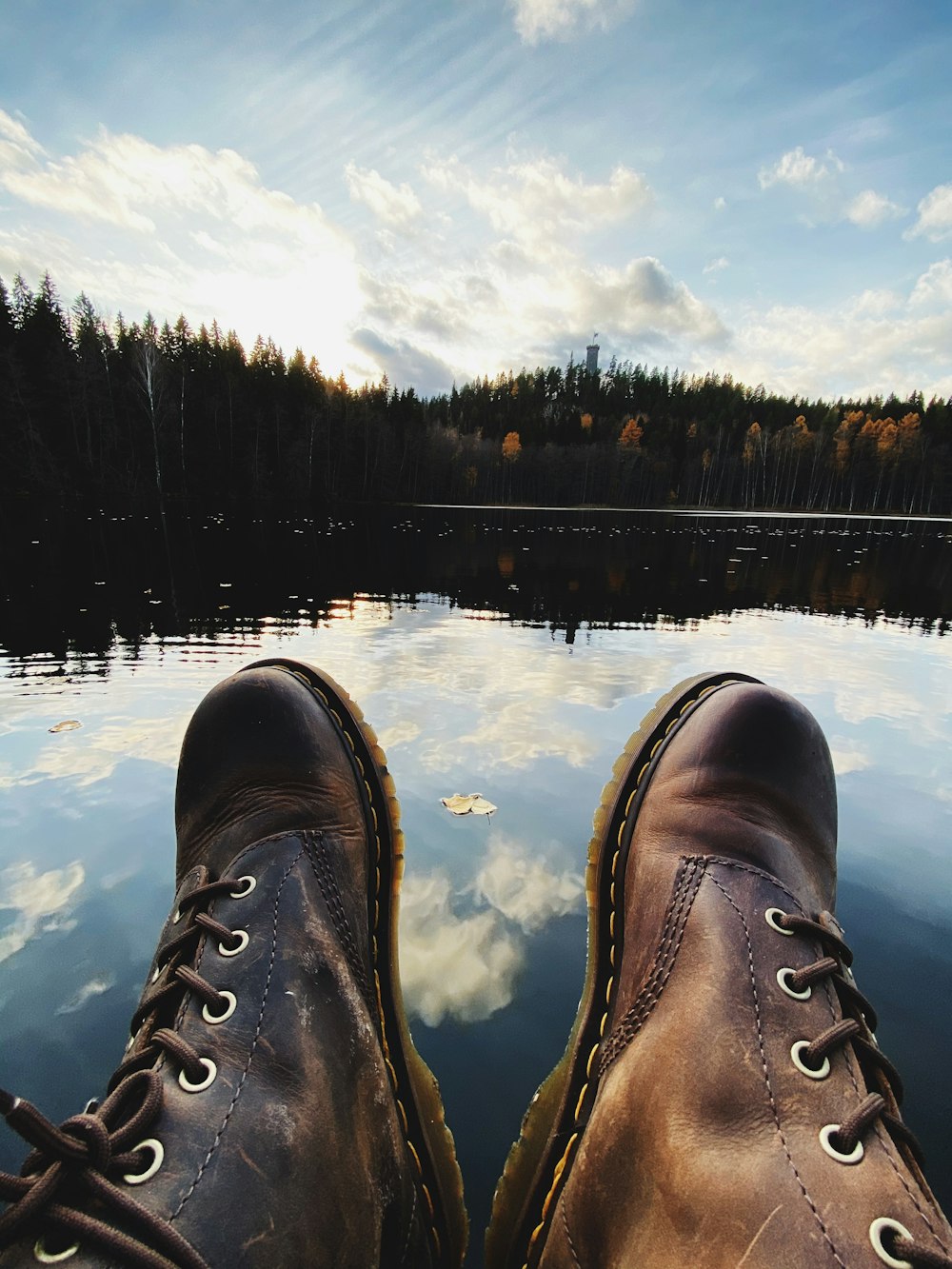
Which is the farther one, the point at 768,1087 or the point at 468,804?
the point at 468,804

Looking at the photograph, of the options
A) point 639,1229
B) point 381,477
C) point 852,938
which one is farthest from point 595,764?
point 381,477

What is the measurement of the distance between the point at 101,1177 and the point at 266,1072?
9.8 inches

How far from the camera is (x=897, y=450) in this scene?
200 feet

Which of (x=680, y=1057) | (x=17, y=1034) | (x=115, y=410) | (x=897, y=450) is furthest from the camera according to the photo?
(x=897, y=450)

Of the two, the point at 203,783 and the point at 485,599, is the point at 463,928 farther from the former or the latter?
the point at 485,599

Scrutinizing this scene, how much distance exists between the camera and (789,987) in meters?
1.17

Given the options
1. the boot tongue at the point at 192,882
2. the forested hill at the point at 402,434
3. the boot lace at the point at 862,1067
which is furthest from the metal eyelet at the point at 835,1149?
the forested hill at the point at 402,434

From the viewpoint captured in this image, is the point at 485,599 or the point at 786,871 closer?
the point at 786,871

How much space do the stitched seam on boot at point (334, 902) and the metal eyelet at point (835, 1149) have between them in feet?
2.76

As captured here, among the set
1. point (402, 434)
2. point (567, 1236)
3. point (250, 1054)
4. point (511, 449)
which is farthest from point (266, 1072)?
point (511, 449)

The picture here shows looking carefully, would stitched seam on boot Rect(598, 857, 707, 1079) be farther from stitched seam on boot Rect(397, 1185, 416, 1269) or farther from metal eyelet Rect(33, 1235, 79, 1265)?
metal eyelet Rect(33, 1235, 79, 1265)

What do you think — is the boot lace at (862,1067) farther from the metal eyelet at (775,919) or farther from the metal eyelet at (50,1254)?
the metal eyelet at (50,1254)

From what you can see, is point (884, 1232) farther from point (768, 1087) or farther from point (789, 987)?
point (789, 987)

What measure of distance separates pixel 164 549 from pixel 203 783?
11.5 m
